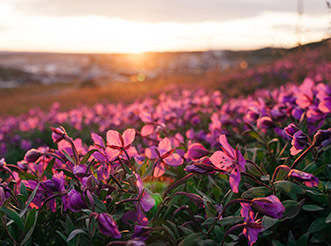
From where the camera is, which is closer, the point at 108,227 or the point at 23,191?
the point at 108,227

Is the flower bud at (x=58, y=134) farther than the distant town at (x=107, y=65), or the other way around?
the distant town at (x=107, y=65)

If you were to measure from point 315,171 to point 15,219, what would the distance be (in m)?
1.51

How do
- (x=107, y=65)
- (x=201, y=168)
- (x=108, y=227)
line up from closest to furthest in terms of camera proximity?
(x=108, y=227) < (x=201, y=168) < (x=107, y=65)

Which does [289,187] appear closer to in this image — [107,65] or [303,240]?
[303,240]

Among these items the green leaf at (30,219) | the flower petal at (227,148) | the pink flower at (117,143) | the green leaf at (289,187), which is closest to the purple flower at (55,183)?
the green leaf at (30,219)

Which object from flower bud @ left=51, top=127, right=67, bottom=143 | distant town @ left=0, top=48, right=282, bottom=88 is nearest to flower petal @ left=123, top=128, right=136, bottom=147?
flower bud @ left=51, top=127, right=67, bottom=143

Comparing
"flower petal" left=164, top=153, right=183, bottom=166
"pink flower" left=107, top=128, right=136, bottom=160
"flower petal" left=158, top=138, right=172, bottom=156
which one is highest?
"pink flower" left=107, top=128, right=136, bottom=160

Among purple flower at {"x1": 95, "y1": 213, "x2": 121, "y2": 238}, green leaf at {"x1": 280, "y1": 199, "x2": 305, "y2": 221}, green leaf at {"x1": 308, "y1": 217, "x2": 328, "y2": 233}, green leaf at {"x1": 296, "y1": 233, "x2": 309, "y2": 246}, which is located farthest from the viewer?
green leaf at {"x1": 308, "y1": 217, "x2": 328, "y2": 233}

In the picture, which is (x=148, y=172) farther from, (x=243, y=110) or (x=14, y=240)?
(x=243, y=110)

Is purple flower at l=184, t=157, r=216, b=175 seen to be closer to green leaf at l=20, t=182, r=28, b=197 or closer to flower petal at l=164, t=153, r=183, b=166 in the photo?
flower petal at l=164, t=153, r=183, b=166

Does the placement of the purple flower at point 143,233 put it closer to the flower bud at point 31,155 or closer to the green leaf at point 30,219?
the green leaf at point 30,219

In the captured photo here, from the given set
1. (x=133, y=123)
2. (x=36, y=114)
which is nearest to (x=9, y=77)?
(x=36, y=114)

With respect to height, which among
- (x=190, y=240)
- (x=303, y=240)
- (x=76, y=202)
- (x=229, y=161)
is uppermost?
(x=229, y=161)

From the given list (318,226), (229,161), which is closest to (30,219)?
(229,161)
